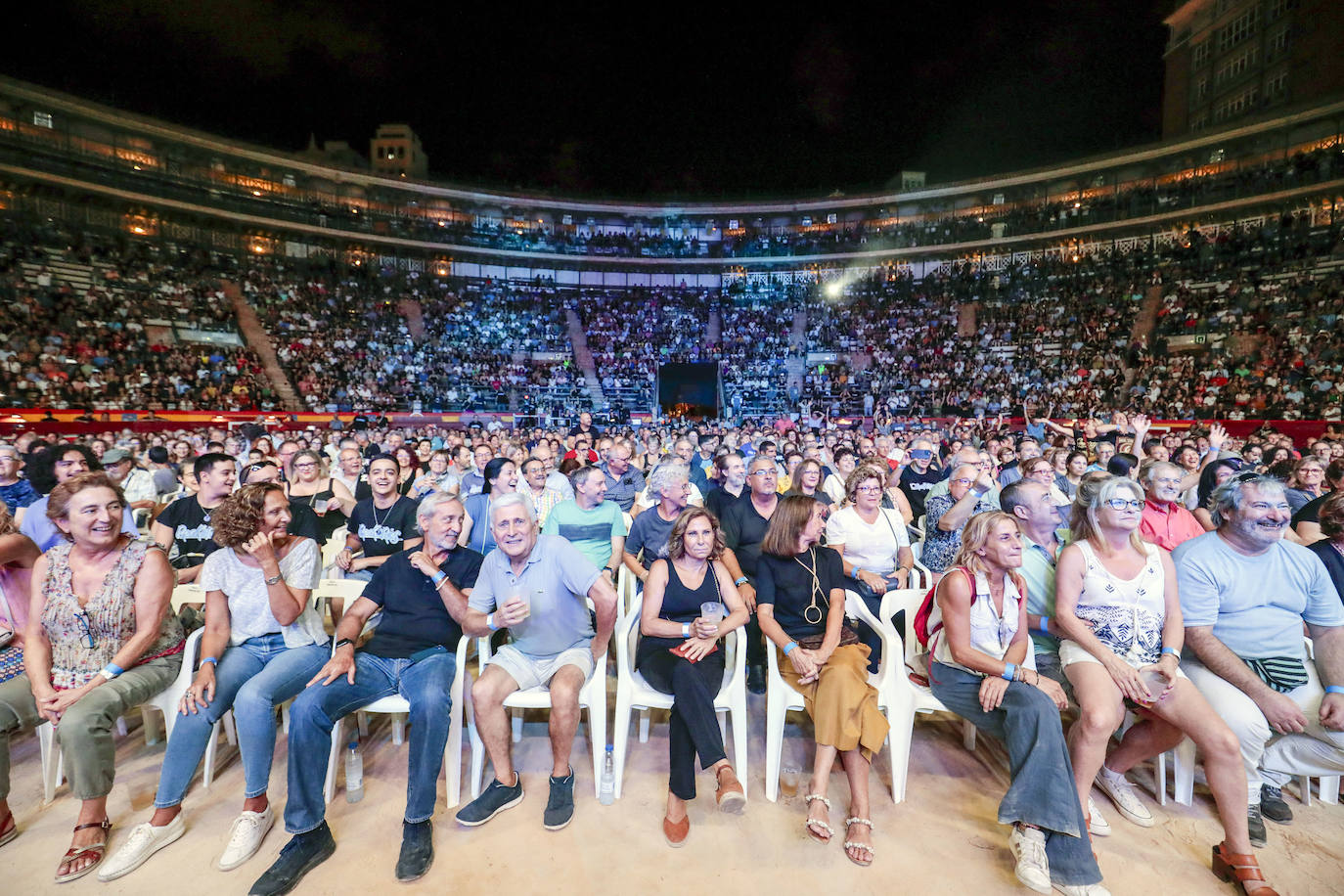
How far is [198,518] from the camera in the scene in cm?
403

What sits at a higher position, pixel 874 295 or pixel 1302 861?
pixel 874 295

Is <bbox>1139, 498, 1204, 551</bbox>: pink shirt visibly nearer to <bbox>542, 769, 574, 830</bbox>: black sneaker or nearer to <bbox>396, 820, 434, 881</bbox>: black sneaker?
<bbox>542, 769, 574, 830</bbox>: black sneaker

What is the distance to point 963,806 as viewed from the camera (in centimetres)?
295

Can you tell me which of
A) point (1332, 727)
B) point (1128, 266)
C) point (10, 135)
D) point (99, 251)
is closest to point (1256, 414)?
point (1128, 266)

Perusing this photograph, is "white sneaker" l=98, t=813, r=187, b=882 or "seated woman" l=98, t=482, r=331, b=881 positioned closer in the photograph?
"white sneaker" l=98, t=813, r=187, b=882

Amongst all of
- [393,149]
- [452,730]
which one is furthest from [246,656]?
[393,149]

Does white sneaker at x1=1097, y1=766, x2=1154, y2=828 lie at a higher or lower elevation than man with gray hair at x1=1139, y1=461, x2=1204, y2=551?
lower

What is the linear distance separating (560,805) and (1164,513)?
401 centimetres

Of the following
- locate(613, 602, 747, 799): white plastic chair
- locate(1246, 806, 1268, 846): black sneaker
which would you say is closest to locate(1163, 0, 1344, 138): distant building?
locate(1246, 806, 1268, 846): black sneaker

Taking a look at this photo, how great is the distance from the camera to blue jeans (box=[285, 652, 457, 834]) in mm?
2559

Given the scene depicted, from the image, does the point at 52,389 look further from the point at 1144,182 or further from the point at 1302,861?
the point at 1144,182

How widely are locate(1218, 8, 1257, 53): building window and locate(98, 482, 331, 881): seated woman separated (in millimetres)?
42505

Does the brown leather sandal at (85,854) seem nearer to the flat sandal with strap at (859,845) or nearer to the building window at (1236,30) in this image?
the flat sandal with strap at (859,845)

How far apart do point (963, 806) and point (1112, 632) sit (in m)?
1.10
